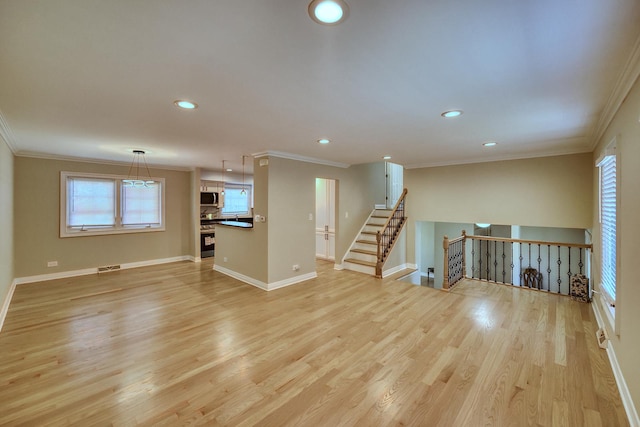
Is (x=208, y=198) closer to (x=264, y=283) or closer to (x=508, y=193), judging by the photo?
(x=264, y=283)

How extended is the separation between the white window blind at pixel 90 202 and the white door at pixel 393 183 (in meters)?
7.30

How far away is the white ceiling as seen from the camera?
4.16ft

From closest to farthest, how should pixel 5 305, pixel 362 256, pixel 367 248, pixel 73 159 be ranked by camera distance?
pixel 5 305 < pixel 73 159 < pixel 362 256 < pixel 367 248

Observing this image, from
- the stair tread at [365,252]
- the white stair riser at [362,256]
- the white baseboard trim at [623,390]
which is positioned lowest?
the white baseboard trim at [623,390]

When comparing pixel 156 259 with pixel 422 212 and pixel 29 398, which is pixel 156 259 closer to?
pixel 29 398

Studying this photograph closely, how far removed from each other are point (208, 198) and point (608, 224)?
7.77 m

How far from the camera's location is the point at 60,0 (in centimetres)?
118

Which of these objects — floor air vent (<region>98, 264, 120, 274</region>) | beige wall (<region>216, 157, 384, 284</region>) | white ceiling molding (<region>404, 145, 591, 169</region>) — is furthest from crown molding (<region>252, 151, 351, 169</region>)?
floor air vent (<region>98, 264, 120, 274</region>)

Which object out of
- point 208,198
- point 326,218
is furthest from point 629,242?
point 208,198

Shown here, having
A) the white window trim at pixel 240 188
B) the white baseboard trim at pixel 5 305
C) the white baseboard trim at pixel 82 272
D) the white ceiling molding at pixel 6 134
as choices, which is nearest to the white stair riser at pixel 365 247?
the white window trim at pixel 240 188

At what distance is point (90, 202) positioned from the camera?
19.0 feet

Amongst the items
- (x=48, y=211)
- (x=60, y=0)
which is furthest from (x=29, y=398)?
(x=48, y=211)

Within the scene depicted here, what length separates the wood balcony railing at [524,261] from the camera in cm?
489

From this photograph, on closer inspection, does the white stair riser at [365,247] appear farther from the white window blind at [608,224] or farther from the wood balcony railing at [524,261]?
the white window blind at [608,224]
